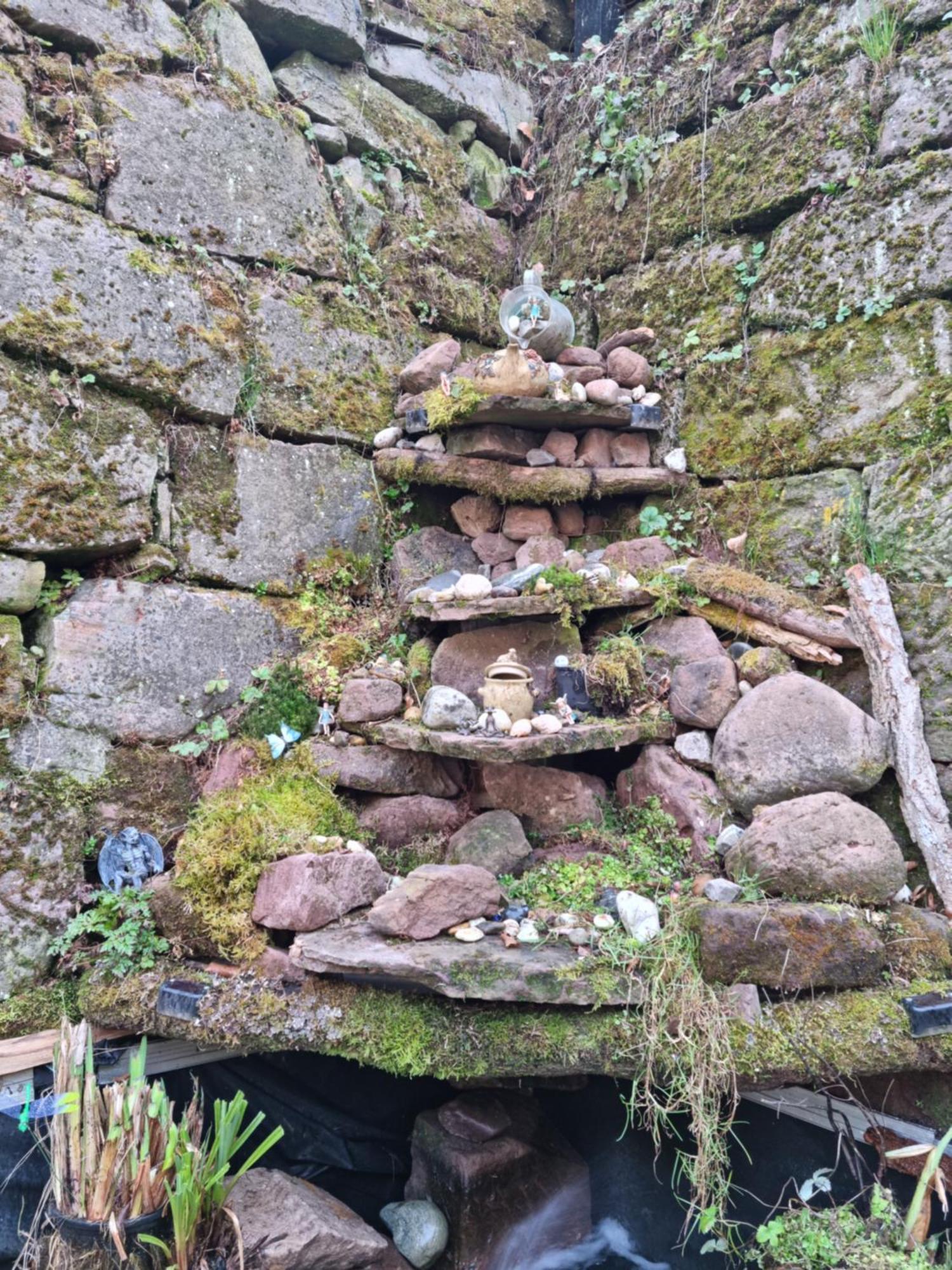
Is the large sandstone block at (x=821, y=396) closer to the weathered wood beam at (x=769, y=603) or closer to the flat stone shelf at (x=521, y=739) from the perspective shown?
the weathered wood beam at (x=769, y=603)

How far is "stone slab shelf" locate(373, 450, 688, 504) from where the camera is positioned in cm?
416

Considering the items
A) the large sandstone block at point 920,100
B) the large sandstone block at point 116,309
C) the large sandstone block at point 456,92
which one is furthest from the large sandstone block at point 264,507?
the large sandstone block at point 920,100

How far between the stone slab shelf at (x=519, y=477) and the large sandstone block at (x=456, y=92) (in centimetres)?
293

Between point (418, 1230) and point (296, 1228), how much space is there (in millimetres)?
569

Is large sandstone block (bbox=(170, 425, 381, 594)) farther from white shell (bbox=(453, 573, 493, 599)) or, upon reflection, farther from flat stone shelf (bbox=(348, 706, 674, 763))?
flat stone shelf (bbox=(348, 706, 674, 763))

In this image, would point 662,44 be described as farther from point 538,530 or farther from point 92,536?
point 92,536

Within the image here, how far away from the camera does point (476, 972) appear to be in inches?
95.0

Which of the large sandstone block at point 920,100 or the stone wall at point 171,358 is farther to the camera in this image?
the large sandstone block at point 920,100

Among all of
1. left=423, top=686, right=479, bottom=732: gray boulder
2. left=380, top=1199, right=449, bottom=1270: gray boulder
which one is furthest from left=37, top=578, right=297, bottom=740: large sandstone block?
left=380, top=1199, right=449, bottom=1270: gray boulder

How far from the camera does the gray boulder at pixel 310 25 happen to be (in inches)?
178

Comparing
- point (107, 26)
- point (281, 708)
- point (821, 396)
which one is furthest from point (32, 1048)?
point (107, 26)

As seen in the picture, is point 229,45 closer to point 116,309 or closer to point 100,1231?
point 116,309

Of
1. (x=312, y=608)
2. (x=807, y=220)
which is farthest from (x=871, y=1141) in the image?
(x=807, y=220)

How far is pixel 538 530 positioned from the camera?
4.28 meters
